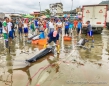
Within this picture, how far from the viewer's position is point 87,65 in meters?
Answer: 8.42

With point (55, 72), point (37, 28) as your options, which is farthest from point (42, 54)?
point (37, 28)

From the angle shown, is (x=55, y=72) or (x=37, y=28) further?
(x=37, y=28)

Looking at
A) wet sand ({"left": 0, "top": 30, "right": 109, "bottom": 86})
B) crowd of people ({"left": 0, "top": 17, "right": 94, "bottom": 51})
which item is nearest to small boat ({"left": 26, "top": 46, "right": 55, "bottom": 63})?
wet sand ({"left": 0, "top": 30, "right": 109, "bottom": 86})

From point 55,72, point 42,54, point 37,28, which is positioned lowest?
point 55,72

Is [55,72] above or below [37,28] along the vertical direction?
below

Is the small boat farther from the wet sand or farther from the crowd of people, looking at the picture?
the crowd of people

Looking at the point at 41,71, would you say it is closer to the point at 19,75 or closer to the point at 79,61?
the point at 19,75

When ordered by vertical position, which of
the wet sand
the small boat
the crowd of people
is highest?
the crowd of people

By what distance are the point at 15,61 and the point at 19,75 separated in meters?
2.14

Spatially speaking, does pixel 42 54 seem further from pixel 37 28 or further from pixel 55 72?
pixel 37 28

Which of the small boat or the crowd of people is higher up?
the crowd of people

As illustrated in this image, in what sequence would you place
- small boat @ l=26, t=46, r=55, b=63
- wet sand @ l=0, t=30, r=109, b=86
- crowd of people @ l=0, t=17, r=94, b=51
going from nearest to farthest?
wet sand @ l=0, t=30, r=109, b=86 → small boat @ l=26, t=46, r=55, b=63 → crowd of people @ l=0, t=17, r=94, b=51

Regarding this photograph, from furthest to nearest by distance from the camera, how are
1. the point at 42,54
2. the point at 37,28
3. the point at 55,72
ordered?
the point at 37,28 < the point at 42,54 < the point at 55,72

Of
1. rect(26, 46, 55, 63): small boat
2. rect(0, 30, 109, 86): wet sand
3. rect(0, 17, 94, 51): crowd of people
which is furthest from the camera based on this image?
rect(0, 17, 94, 51): crowd of people
